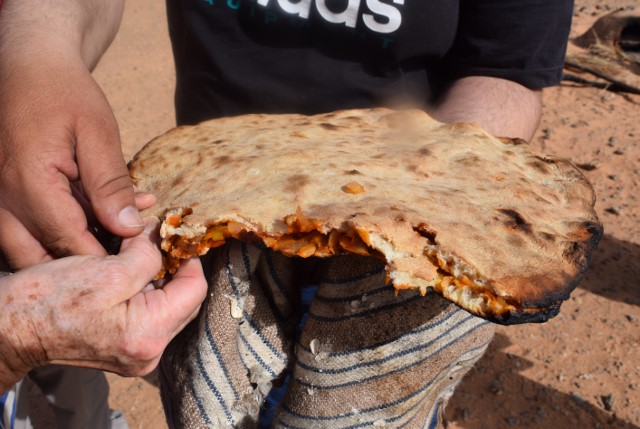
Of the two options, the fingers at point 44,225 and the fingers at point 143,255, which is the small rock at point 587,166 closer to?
the fingers at point 143,255

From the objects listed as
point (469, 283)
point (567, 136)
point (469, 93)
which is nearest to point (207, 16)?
point (469, 93)

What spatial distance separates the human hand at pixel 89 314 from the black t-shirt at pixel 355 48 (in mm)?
975

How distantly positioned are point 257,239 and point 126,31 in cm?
765

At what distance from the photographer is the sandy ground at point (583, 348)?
321 cm

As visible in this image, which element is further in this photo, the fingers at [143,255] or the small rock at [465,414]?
the small rock at [465,414]

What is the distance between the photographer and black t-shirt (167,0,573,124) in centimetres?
201

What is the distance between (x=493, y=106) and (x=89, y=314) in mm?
1407

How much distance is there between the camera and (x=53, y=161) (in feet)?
4.80

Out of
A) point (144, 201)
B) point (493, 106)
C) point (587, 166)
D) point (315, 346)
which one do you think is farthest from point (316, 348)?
point (587, 166)

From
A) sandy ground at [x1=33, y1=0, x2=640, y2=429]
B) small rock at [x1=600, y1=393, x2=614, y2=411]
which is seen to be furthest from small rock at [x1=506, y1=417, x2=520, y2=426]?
small rock at [x1=600, y1=393, x2=614, y2=411]

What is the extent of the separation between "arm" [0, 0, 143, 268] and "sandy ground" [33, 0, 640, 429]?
2.25 metres

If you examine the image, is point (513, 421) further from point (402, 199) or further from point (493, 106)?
point (402, 199)

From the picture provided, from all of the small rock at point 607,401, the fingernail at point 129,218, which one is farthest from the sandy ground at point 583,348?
the fingernail at point 129,218

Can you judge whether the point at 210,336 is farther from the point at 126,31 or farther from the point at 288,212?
the point at 126,31
